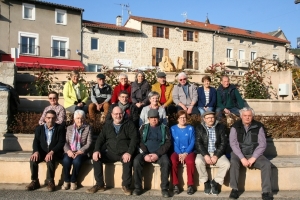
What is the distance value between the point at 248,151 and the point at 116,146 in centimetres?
231

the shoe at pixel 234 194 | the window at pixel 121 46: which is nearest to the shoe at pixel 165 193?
the shoe at pixel 234 194

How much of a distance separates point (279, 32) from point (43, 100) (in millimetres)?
50926

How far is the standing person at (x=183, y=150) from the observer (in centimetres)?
525

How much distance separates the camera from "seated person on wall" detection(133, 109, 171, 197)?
17.1 feet

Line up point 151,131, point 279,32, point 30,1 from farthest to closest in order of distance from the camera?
1. point 279,32
2. point 30,1
3. point 151,131

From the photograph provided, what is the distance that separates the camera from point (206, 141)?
5.53 meters

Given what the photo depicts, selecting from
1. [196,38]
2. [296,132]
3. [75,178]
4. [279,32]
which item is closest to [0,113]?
[75,178]

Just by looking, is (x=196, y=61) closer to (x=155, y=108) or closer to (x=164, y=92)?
(x=164, y=92)

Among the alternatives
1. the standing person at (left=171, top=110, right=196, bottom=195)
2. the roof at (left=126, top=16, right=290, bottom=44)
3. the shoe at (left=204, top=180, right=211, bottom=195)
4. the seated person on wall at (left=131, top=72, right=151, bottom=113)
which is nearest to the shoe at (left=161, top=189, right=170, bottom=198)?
the standing person at (left=171, top=110, right=196, bottom=195)

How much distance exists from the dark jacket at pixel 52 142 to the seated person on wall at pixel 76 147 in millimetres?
99

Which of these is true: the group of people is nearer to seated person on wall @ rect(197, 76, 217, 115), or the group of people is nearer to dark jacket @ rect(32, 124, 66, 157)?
dark jacket @ rect(32, 124, 66, 157)

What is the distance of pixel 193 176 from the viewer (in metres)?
5.34

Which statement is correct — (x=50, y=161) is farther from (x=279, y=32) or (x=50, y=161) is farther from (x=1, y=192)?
(x=279, y=32)

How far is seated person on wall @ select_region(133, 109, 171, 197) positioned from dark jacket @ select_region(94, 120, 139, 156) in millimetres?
184
